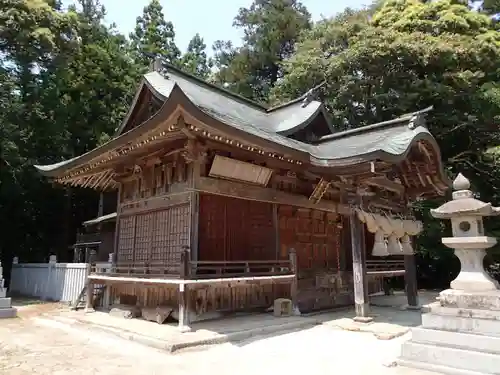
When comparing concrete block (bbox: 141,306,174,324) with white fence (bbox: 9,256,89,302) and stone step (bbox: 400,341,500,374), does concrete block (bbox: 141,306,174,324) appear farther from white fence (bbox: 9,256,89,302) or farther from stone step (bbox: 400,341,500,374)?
stone step (bbox: 400,341,500,374)

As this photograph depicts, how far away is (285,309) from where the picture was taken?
9617mm

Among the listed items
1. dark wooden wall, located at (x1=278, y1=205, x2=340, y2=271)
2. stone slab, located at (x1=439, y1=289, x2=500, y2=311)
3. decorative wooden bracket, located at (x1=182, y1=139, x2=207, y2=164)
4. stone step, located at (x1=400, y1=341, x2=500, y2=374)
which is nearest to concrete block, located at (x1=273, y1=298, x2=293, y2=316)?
dark wooden wall, located at (x1=278, y1=205, x2=340, y2=271)

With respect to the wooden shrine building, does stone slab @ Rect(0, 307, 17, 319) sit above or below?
below

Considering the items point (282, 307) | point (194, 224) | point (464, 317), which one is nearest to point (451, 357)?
point (464, 317)

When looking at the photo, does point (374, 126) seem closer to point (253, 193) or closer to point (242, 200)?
point (253, 193)

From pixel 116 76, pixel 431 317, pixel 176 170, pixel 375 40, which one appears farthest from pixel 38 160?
pixel 431 317

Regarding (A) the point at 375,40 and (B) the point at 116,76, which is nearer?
(A) the point at 375,40

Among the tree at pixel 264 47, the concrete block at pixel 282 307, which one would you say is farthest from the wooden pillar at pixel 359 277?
the tree at pixel 264 47

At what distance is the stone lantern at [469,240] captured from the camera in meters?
5.95

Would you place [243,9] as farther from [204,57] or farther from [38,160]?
[38,160]

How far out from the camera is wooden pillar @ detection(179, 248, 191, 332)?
302 inches

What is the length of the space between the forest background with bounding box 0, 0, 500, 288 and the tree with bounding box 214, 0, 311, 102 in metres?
7.60

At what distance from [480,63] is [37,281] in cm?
2285

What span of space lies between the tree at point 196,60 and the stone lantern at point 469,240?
32.0 metres
